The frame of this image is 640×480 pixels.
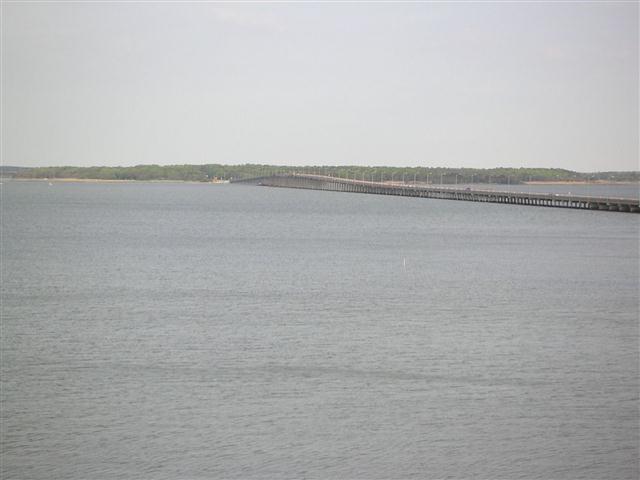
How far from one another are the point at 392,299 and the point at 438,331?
8.77m

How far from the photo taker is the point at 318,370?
3084cm

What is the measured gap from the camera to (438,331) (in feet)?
122

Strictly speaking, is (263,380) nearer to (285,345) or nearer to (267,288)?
(285,345)

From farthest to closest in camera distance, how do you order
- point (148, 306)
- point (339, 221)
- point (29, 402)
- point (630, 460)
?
point (339, 221)
point (148, 306)
point (29, 402)
point (630, 460)

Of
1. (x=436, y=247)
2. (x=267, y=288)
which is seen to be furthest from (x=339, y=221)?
(x=267, y=288)

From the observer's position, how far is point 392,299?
45938mm

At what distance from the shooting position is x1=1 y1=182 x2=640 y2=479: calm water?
23.8 meters

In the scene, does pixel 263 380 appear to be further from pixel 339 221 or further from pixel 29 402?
Result: pixel 339 221

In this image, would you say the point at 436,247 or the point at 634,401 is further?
the point at 436,247

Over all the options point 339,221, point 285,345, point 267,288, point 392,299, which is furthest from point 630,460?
point 339,221

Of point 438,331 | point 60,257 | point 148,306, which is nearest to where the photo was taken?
point 438,331

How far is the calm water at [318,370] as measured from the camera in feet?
78.1

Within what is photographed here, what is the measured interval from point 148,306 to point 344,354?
1306cm

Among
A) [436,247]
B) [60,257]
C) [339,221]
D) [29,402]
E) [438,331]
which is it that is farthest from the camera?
[339,221]
